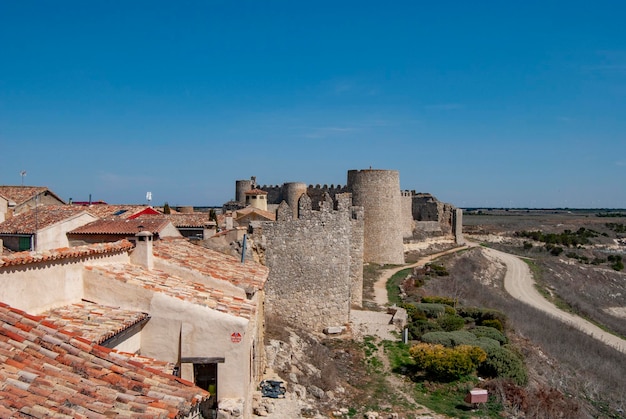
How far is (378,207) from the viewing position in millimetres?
41281

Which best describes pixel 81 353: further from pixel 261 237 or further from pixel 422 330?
pixel 422 330

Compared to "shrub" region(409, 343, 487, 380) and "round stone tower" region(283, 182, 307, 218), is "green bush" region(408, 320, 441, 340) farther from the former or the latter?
"round stone tower" region(283, 182, 307, 218)

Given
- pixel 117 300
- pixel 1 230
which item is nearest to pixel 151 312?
pixel 117 300

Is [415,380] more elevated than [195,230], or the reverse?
[195,230]

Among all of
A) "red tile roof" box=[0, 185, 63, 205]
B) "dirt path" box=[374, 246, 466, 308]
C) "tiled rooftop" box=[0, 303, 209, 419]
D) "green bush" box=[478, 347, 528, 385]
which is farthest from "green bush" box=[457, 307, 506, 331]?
"red tile roof" box=[0, 185, 63, 205]

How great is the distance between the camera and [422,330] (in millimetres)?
21422

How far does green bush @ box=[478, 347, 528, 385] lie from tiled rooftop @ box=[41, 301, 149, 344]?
11.5 meters

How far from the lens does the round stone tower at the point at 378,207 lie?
41062 millimetres

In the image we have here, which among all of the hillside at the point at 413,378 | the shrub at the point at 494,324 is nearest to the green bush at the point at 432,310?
the shrub at the point at 494,324

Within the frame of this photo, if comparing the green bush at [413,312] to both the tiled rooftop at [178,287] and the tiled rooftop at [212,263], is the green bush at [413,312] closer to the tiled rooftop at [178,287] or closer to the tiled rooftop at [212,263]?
the tiled rooftop at [212,263]

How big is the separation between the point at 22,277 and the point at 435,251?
53690 mm

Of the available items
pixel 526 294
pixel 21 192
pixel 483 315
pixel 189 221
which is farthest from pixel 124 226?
pixel 526 294

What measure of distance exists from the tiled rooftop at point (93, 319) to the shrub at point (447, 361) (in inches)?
387

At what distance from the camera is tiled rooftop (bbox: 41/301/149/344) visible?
302 inches
